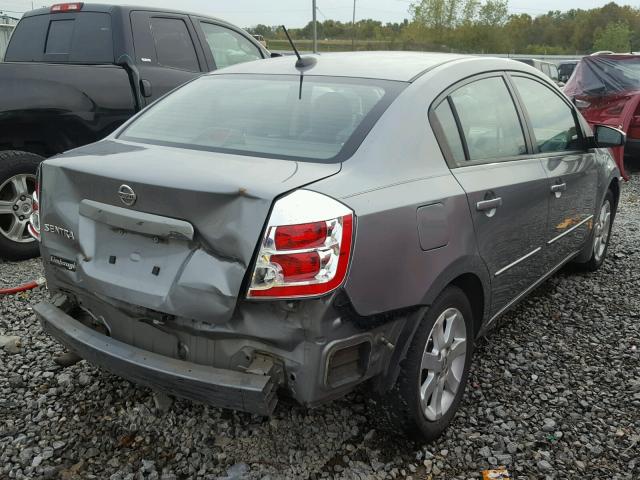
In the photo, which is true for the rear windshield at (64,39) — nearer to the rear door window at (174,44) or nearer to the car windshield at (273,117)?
the rear door window at (174,44)

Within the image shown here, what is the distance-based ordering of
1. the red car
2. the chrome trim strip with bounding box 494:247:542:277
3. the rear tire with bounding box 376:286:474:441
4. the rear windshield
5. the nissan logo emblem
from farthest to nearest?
the red car, the rear windshield, the chrome trim strip with bounding box 494:247:542:277, the rear tire with bounding box 376:286:474:441, the nissan logo emblem

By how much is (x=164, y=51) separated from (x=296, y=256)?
14.8 ft

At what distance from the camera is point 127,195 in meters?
2.36

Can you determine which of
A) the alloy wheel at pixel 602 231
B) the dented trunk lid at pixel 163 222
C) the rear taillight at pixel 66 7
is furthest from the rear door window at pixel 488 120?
the rear taillight at pixel 66 7

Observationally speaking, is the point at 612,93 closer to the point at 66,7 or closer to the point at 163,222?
the point at 66,7

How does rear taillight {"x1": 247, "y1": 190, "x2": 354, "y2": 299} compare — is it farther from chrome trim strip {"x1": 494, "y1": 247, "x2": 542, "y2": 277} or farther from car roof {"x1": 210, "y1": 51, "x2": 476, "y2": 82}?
chrome trim strip {"x1": 494, "y1": 247, "x2": 542, "y2": 277}

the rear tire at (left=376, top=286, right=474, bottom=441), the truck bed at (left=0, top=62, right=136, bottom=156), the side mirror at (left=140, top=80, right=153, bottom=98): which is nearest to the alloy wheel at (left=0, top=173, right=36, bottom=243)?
the truck bed at (left=0, top=62, right=136, bottom=156)

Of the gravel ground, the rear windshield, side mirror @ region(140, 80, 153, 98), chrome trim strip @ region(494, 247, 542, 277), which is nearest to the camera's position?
the gravel ground

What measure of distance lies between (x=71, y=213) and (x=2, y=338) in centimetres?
148

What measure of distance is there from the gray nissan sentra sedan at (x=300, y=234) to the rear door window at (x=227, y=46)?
10.9 ft

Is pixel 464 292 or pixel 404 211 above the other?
pixel 404 211

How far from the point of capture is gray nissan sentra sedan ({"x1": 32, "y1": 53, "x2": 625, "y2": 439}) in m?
2.15

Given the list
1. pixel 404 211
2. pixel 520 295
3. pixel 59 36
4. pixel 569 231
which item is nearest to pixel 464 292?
pixel 404 211

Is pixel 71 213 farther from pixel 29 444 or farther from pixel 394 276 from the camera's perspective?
pixel 394 276
